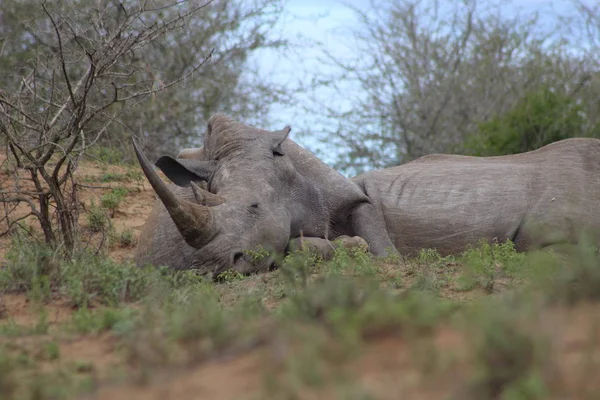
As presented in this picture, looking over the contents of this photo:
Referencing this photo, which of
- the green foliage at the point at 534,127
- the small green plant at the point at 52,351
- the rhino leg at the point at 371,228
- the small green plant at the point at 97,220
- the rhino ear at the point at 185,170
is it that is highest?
the green foliage at the point at 534,127

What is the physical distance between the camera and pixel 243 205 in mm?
6648

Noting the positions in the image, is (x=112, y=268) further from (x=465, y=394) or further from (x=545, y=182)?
(x=545, y=182)

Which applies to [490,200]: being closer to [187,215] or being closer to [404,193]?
[404,193]

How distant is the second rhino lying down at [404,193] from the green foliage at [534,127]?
393cm

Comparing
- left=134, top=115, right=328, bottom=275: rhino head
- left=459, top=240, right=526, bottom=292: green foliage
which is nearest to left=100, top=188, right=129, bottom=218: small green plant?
left=134, top=115, right=328, bottom=275: rhino head

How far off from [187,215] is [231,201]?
580mm

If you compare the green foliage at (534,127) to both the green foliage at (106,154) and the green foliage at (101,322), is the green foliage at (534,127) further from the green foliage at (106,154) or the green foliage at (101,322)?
the green foliage at (101,322)

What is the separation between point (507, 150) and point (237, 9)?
5.91 m

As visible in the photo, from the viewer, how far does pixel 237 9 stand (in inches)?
612

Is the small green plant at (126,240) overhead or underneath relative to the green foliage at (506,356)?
overhead

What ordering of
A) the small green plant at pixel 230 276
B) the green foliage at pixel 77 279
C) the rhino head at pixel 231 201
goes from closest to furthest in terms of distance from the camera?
the green foliage at pixel 77 279 < the small green plant at pixel 230 276 < the rhino head at pixel 231 201

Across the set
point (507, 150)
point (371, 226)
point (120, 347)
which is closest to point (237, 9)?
point (507, 150)

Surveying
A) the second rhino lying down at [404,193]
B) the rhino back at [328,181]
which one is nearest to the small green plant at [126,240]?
the second rhino lying down at [404,193]

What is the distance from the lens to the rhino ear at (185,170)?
7223 mm
